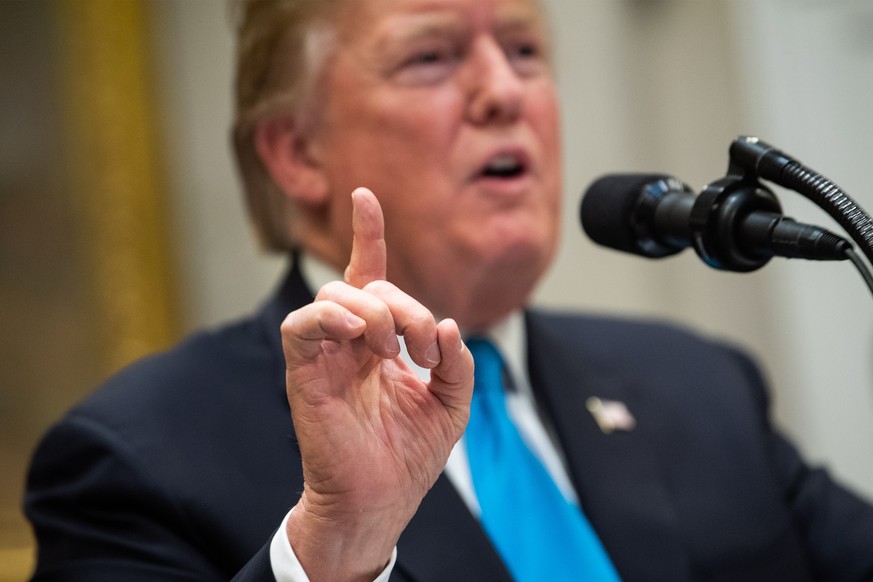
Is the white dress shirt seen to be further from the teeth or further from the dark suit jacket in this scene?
the teeth

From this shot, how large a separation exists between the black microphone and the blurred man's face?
382 millimetres

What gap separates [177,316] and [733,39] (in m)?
1.63

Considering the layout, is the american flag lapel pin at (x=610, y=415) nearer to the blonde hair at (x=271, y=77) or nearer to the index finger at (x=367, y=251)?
the blonde hair at (x=271, y=77)

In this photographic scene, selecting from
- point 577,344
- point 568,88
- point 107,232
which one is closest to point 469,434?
point 577,344

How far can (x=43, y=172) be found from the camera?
2.54 meters

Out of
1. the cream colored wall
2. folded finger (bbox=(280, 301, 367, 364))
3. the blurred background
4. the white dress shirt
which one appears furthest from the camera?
the cream colored wall

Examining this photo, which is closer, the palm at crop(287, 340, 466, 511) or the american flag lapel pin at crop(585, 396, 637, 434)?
the palm at crop(287, 340, 466, 511)

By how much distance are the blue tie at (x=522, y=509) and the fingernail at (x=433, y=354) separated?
19.1 inches

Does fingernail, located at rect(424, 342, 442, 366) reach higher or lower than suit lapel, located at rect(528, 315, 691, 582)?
higher

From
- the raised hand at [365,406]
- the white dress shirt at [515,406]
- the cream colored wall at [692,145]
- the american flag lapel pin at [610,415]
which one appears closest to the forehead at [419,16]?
the white dress shirt at [515,406]

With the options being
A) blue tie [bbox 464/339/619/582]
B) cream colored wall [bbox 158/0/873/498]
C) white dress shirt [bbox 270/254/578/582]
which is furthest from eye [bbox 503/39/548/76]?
cream colored wall [bbox 158/0/873/498]

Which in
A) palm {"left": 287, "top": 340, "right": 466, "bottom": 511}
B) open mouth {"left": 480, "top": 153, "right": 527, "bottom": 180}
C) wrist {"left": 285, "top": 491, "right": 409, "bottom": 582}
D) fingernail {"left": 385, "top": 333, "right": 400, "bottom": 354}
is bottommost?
wrist {"left": 285, "top": 491, "right": 409, "bottom": 582}

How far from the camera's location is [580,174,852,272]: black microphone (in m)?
0.92

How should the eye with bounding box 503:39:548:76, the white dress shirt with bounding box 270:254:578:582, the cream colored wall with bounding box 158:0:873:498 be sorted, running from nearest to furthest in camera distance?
the white dress shirt with bounding box 270:254:578:582 → the eye with bounding box 503:39:548:76 → the cream colored wall with bounding box 158:0:873:498
